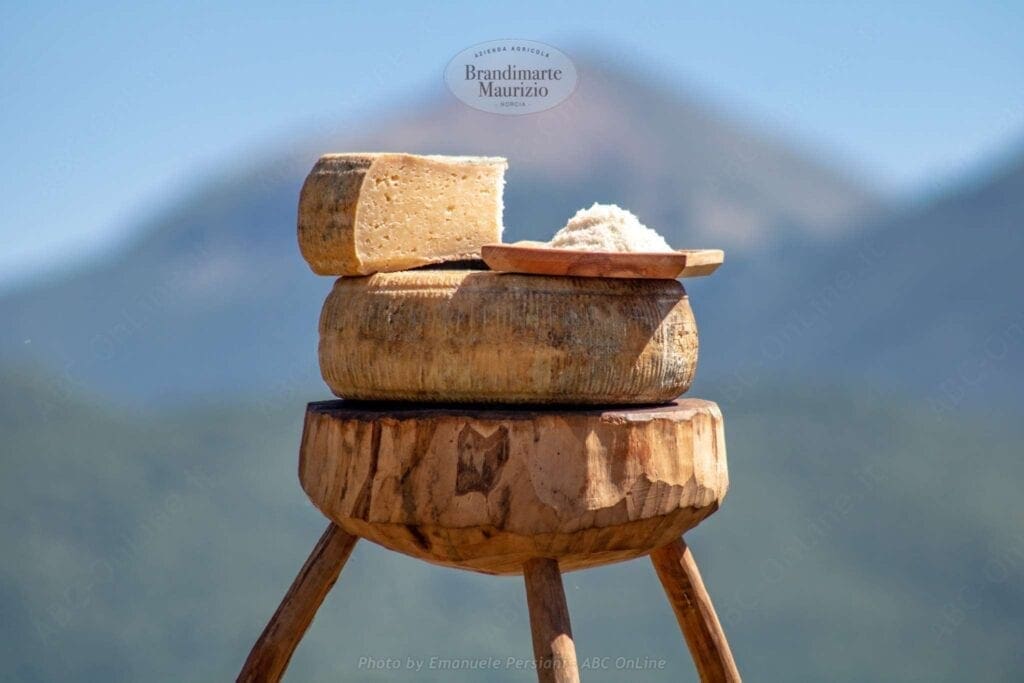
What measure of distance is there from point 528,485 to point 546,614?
0.39 metres

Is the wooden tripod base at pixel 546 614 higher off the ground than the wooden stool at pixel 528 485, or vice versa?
the wooden stool at pixel 528 485

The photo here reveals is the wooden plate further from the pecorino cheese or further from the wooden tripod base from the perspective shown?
the wooden tripod base

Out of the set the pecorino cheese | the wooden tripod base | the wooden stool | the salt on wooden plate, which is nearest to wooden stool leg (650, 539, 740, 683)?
the wooden tripod base

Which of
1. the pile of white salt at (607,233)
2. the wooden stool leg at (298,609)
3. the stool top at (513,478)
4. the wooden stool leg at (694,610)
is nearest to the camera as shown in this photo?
the stool top at (513,478)

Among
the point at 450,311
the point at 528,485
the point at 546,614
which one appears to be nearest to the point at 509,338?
the point at 450,311

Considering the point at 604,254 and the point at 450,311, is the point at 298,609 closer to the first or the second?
the point at 450,311

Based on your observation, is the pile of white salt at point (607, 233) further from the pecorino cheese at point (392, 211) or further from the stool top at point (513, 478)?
the stool top at point (513, 478)

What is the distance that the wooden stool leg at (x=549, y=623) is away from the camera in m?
4.22

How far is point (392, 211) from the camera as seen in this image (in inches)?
178

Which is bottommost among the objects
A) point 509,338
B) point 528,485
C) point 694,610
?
point 694,610

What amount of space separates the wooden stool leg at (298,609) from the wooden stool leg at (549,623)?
0.69 meters

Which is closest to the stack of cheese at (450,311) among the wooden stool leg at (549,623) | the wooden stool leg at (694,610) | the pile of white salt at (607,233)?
the pile of white salt at (607,233)

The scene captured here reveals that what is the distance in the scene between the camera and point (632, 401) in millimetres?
4406

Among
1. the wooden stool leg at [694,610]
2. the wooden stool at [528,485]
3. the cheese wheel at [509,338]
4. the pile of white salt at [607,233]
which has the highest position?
the pile of white salt at [607,233]
